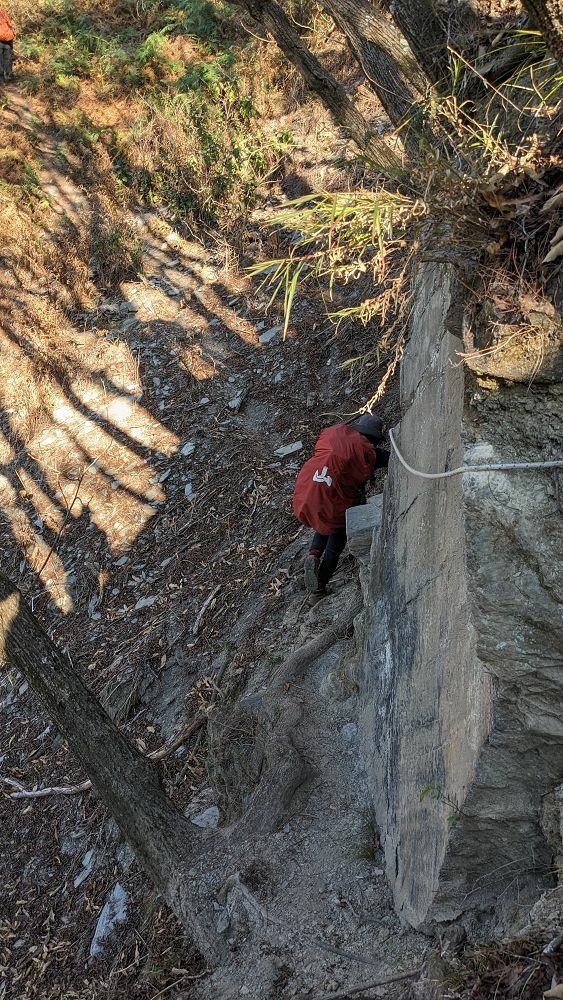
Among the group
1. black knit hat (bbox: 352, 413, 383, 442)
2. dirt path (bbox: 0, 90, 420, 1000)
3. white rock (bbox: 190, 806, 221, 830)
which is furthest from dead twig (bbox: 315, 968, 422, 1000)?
black knit hat (bbox: 352, 413, 383, 442)

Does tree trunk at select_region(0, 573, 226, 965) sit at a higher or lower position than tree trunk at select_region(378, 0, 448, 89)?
lower

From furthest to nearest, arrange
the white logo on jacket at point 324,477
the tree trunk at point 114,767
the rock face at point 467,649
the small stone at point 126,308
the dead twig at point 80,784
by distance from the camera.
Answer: the small stone at point 126,308 → the dead twig at point 80,784 → the white logo on jacket at point 324,477 → the tree trunk at point 114,767 → the rock face at point 467,649

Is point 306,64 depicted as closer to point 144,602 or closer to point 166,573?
point 166,573

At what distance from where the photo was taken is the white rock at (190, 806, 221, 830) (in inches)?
210

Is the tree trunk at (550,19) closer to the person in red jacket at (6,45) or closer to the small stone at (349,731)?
the small stone at (349,731)

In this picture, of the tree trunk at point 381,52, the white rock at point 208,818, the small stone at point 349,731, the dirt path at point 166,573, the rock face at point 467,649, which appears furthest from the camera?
the white rock at point 208,818

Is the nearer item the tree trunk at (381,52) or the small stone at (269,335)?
the tree trunk at (381,52)

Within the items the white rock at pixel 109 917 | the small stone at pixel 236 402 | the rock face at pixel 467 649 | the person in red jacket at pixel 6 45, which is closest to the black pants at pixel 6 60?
the person in red jacket at pixel 6 45

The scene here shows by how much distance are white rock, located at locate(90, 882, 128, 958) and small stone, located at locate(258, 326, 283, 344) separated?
6.41 m

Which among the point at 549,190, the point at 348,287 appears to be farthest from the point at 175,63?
the point at 549,190

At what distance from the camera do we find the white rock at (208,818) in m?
5.34

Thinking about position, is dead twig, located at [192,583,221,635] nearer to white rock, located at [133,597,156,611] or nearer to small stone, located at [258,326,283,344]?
white rock, located at [133,597,156,611]

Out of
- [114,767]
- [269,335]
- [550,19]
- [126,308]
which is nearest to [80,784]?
[114,767]

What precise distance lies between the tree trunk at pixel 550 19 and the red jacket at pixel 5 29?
14.7 metres
